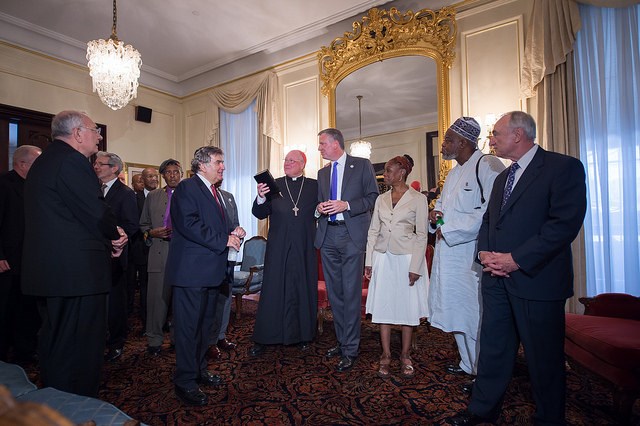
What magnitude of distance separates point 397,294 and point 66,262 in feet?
6.90

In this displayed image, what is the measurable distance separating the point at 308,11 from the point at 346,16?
0.56 meters

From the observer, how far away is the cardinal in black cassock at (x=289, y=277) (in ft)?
10.6

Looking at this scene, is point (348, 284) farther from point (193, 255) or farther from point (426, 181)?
point (426, 181)

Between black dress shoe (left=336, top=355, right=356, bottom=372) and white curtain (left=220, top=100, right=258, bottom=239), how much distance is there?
4.27 metres

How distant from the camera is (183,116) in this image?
7.91 metres

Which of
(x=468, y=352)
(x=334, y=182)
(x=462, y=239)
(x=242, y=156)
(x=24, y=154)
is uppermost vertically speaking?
(x=242, y=156)

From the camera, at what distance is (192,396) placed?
2.30m

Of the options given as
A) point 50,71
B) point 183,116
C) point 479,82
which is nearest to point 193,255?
point 479,82

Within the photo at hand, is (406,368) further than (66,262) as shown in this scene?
Yes

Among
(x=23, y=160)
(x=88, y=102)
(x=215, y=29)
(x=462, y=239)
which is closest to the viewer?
(x=462, y=239)

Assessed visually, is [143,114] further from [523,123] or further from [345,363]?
[523,123]

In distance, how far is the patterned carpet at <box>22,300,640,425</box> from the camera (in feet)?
7.04

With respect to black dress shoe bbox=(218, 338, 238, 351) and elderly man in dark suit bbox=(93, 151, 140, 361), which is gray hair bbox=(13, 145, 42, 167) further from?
black dress shoe bbox=(218, 338, 238, 351)

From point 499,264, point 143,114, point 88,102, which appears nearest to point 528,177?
point 499,264
